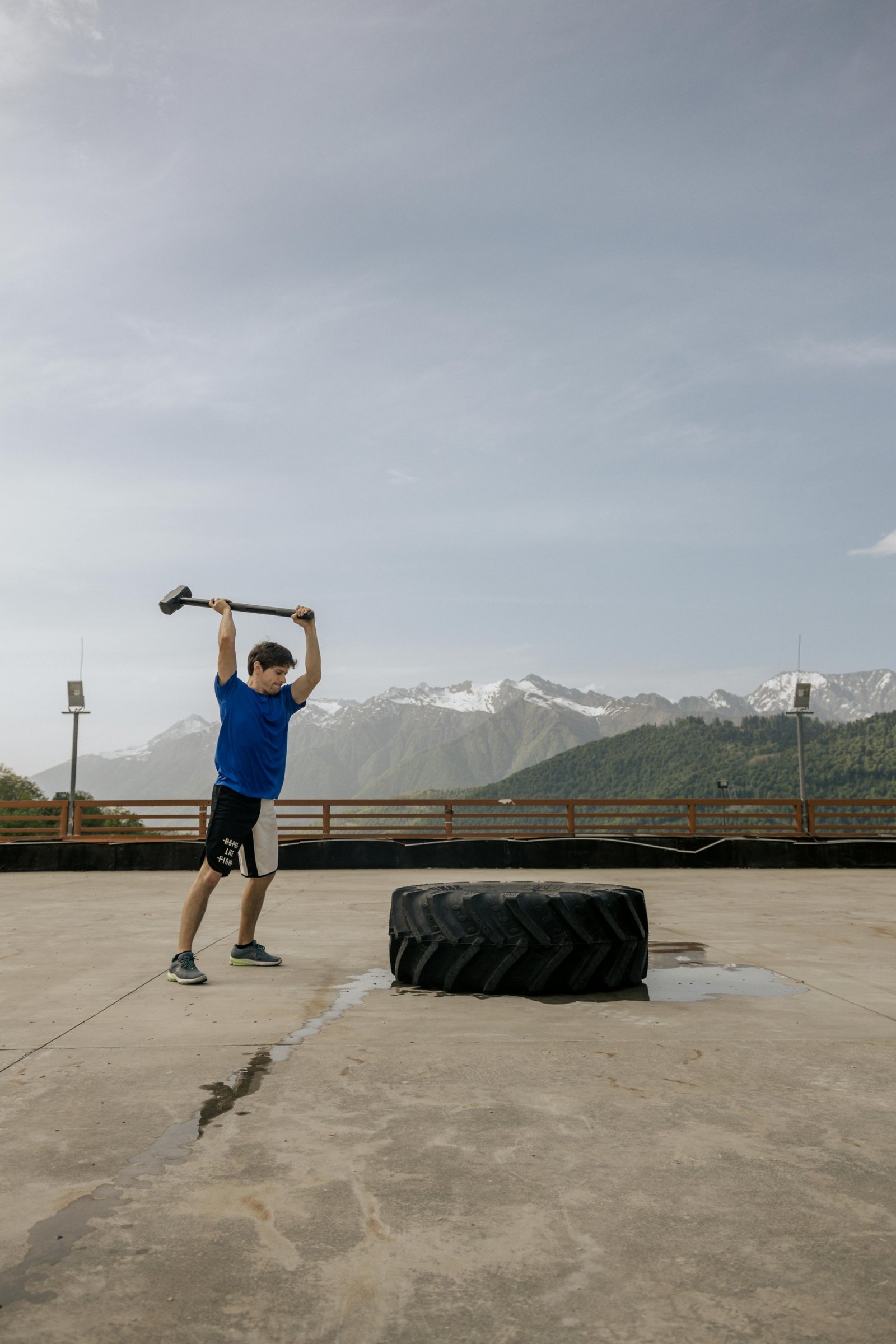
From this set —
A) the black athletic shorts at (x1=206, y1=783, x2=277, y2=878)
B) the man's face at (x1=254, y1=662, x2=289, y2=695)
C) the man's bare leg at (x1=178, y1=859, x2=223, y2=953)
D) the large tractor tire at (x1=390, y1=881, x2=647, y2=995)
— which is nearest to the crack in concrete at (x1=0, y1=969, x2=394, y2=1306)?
the large tractor tire at (x1=390, y1=881, x2=647, y2=995)

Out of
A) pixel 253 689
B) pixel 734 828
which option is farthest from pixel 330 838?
pixel 253 689

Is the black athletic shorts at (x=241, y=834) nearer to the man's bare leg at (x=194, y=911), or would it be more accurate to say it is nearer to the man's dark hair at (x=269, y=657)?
the man's bare leg at (x=194, y=911)

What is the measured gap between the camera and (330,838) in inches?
564

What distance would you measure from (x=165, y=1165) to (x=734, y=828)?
1619 centimetres

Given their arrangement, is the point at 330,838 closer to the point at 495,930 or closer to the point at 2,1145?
the point at 495,930

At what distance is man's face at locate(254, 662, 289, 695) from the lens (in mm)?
4930

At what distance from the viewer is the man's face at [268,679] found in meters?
4.93

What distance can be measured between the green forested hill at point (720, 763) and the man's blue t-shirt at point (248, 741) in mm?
113434

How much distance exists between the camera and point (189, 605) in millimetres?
5320

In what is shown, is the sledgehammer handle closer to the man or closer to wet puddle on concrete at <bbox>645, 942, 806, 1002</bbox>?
the man

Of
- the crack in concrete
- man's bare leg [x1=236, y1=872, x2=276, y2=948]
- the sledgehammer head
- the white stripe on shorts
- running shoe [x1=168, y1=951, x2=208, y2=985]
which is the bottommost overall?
the crack in concrete

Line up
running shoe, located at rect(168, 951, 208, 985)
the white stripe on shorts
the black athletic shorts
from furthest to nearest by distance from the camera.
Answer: the white stripe on shorts, the black athletic shorts, running shoe, located at rect(168, 951, 208, 985)

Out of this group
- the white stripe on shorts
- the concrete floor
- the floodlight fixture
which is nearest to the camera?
the concrete floor

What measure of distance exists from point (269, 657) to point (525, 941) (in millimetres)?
1929
